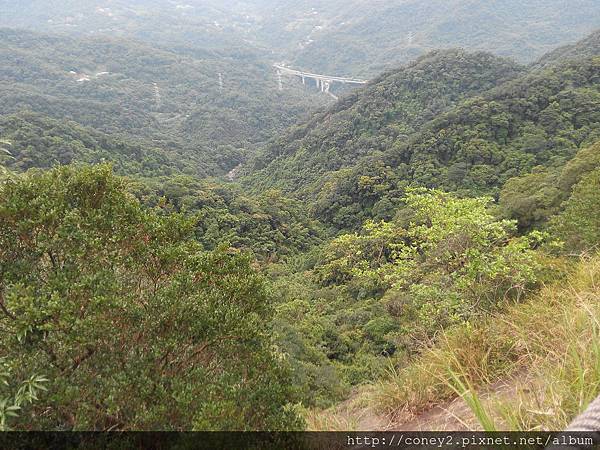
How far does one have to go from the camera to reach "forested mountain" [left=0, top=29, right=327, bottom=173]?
8056cm

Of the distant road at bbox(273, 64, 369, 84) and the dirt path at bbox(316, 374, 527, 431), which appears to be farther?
the distant road at bbox(273, 64, 369, 84)

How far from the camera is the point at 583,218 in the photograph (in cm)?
1137

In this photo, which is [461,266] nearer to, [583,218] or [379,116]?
[583,218]

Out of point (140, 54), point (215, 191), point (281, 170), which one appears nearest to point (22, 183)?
point (215, 191)

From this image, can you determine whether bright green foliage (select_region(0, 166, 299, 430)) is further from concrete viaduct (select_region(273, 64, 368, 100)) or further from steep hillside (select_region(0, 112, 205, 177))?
concrete viaduct (select_region(273, 64, 368, 100))

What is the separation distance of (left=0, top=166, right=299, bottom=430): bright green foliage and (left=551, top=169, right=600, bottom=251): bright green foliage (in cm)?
916

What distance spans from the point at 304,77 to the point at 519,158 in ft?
382

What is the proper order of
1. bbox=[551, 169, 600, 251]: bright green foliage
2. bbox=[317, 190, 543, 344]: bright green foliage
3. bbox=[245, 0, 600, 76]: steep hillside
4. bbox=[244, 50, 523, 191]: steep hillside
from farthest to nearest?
bbox=[245, 0, 600, 76]: steep hillside < bbox=[244, 50, 523, 191]: steep hillside < bbox=[551, 169, 600, 251]: bright green foliage < bbox=[317, 190, 543, 344]: bright green foliage

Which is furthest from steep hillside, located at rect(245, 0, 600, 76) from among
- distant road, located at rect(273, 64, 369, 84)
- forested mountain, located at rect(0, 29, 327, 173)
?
forested mountain, located at rect(0, 29, 327, 173)

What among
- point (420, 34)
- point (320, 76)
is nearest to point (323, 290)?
point (320, 76)

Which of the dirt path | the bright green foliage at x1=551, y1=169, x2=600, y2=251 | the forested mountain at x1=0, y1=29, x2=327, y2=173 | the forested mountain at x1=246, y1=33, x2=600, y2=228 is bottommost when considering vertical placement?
the forested mountain at x1=0, y1=29, x2=327, y2=173

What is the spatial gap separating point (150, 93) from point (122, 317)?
390ft

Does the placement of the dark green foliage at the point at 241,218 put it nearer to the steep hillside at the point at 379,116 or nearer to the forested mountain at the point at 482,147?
the forested mountain at the point at 482,147

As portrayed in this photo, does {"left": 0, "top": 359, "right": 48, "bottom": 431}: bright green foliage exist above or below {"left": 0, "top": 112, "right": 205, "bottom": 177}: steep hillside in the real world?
above
